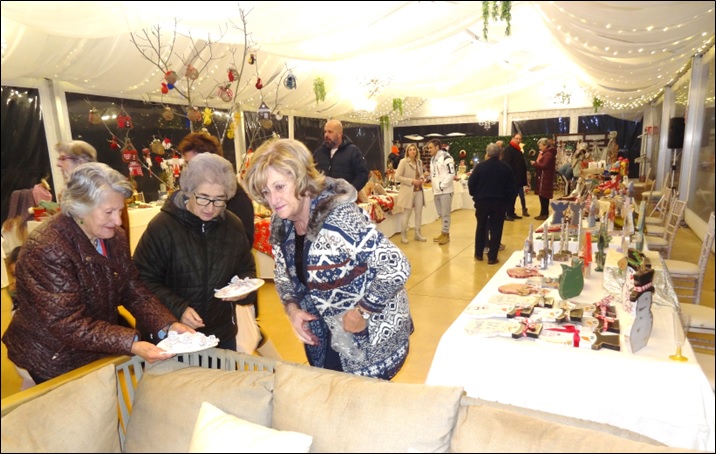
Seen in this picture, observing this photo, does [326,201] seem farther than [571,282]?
No

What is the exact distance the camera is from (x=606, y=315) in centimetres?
172

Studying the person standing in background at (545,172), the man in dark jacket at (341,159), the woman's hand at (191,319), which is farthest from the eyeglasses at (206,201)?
the person standing in background at (545,172)

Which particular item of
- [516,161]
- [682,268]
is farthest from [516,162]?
[682,268]

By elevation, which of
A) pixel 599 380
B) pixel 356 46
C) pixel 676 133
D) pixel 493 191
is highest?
pixel 356 46

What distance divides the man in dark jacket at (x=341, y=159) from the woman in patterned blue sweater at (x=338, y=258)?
292 cm

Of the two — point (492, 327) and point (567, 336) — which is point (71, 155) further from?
point (567, 336)

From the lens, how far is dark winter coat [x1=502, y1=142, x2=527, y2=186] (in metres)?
7.14

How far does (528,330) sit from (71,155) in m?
1.97

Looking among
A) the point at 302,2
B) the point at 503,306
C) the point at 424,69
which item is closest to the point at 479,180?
the point at 424,69

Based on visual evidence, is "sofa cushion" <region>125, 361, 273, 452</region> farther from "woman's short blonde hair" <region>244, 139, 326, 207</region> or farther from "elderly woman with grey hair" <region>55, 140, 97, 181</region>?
"elderly woman with grey hair" <region>55, 140, 97, 181</region>

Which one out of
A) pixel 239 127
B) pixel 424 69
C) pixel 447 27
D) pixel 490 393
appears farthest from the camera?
pixel 239 127

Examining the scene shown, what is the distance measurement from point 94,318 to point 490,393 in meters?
1.37

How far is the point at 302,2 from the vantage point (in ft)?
4.23

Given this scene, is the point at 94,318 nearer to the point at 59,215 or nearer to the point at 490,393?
the point at 59,215
